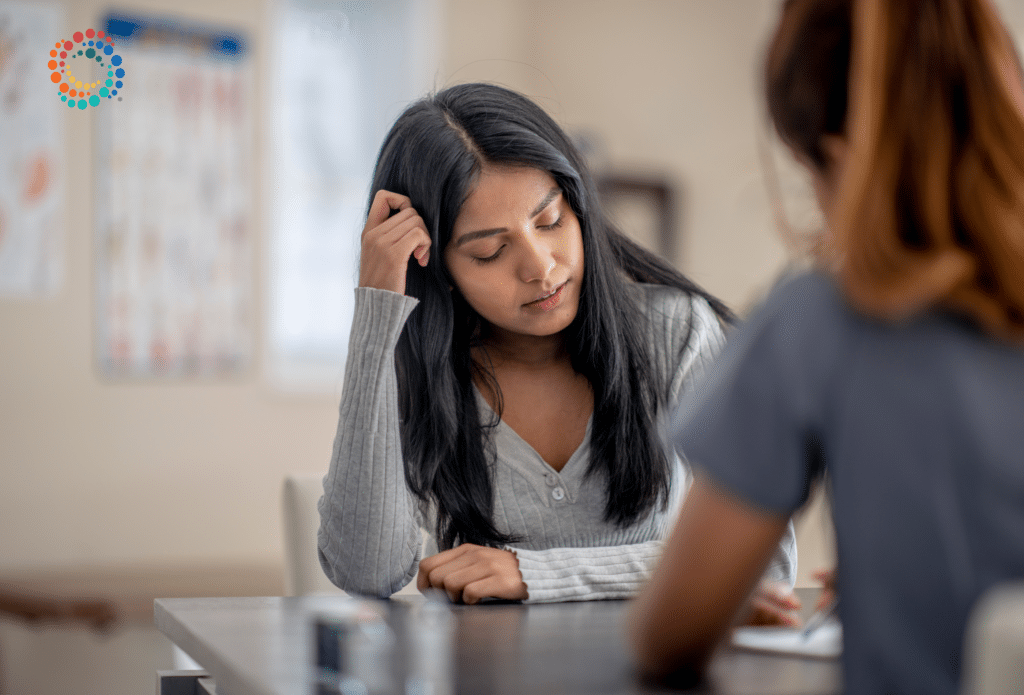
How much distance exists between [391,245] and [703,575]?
31.4 inches

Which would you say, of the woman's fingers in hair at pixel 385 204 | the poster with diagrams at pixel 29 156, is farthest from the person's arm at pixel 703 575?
the poster with diagrams at pixel 29 156

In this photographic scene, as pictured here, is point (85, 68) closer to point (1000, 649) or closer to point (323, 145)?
point (323, 145)

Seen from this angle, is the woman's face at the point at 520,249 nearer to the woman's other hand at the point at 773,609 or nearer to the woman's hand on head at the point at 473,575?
the woman's hand on head at the point at 473,575

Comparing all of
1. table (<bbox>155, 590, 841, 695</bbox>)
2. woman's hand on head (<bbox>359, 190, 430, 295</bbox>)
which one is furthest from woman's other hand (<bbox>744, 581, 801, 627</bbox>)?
woman's hand on head (<bbox>359, 190, 430, 295</bbox>)

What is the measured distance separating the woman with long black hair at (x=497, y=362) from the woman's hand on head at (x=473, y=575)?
0.13 m

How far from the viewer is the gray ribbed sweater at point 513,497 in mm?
1082

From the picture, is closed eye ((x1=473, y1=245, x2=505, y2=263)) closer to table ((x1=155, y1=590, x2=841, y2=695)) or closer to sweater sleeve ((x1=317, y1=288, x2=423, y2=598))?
sweater sleeve ((x1=317, y1=288, x2=423, y2=598))

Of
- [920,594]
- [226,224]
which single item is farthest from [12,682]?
[920,594]

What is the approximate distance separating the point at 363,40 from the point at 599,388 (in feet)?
8.67

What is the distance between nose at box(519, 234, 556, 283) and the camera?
1.25 m

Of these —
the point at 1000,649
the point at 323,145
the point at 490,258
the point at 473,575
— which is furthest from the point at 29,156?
the point at 1000,649

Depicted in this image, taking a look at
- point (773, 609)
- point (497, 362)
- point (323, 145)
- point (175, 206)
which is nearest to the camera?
point (773, 609)

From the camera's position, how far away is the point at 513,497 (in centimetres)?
130

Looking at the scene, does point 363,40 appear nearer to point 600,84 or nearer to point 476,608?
point 600,84
